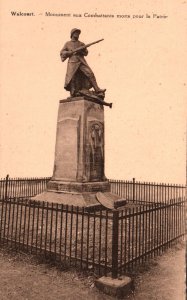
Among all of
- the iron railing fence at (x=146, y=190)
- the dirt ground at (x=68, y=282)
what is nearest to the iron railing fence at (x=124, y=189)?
the iron railing fence at (x=146, y=190)

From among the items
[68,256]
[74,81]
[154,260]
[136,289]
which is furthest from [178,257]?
[74,81]

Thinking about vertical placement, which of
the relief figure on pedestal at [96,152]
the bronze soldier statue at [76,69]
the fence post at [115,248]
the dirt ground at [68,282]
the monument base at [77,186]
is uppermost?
the bronze soldier statue at [76,69]

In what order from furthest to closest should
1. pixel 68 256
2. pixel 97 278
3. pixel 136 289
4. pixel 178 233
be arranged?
pixel 178 233
pixel 68 256
pixel 97 278
pixel 136 289

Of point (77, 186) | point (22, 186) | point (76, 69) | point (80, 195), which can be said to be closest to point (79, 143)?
point (77, 186)

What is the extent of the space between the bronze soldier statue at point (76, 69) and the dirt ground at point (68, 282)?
6302mm

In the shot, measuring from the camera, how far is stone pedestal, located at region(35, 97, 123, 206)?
9023 mm

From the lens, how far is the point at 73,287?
400 centimetres

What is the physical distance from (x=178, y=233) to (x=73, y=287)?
331 cm

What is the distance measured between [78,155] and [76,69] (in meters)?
2.94

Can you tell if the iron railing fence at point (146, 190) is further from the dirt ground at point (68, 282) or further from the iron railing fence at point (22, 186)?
the dirt ground at point (68, 282)

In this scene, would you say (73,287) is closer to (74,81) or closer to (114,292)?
(114,292)

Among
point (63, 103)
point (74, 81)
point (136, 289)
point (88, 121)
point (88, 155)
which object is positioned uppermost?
point (74, 81)

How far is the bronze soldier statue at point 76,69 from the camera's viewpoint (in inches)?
391

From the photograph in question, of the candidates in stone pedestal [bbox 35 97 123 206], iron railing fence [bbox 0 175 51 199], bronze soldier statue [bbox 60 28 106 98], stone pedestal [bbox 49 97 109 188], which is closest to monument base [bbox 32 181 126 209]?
stone pedestal [bbox 35 97 123 206]
